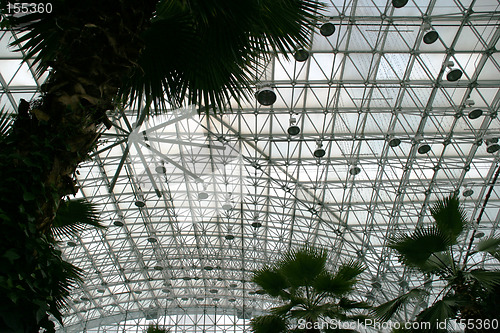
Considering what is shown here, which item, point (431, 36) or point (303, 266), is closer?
point (303, 266)

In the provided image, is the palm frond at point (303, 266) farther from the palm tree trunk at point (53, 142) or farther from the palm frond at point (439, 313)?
the palm tree trunk at point (53, 142)

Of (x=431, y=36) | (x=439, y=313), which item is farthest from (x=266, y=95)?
(x=439, y=313)

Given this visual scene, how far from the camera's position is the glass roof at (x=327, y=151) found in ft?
50.0

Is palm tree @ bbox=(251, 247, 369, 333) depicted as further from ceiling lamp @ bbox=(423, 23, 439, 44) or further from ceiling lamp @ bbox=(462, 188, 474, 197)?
ceiling lamp @ bbox=(462, 188, 474, 197)

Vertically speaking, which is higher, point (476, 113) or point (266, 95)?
point (476, 113)

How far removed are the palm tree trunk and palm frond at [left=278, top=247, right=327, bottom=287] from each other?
147 inches

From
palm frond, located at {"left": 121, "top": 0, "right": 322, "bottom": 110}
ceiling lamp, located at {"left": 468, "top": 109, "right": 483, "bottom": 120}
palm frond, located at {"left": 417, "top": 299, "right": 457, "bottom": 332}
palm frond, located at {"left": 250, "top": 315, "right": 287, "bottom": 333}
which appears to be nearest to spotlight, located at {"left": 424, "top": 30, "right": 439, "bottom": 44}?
ceiling lamp, located at {"left": 468, "top": 109, "right": 483, "bottom": 120}

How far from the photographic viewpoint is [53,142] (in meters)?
2.10

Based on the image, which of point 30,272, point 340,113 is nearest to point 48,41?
point 30,272

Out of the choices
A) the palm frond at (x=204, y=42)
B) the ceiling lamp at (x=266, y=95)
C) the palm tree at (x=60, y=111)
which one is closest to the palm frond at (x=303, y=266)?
the palm frond at (x=204, y=42)

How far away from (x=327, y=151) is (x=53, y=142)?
18.8 m

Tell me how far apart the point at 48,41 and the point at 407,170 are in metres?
18.0

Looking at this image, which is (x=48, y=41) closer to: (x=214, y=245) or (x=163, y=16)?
(x=163, y=16)

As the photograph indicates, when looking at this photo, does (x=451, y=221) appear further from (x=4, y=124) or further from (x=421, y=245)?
(x=4, y=124)
